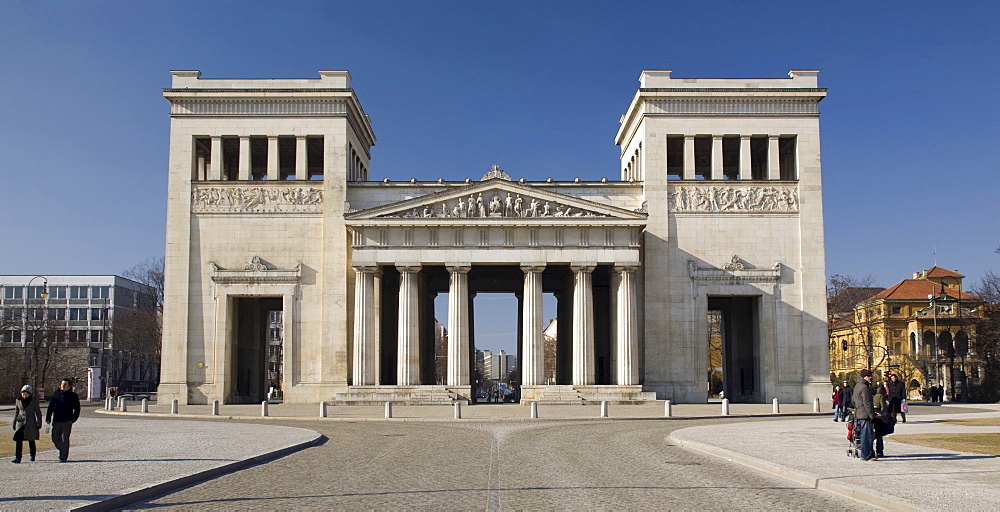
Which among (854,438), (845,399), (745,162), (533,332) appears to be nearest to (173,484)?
(854,438)

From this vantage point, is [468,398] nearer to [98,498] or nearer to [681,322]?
[681,322]

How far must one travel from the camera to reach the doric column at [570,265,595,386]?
5894 centimetres

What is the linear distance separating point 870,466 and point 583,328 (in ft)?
128

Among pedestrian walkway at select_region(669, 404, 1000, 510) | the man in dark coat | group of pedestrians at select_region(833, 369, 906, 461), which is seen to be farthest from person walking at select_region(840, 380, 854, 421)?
the man in dark coat

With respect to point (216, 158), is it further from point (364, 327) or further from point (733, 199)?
point (733, 199)

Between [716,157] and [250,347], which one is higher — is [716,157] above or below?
above

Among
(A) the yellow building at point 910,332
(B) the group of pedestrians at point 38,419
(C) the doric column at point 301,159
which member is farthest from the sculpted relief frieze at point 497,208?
(A) the yellow building at point 910,332

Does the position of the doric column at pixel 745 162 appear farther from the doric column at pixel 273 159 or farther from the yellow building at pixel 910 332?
the yellow building at pixel 910 332

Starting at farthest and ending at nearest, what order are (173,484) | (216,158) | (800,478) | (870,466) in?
(216,158) → (870,466) → (800,478) → (173,484)

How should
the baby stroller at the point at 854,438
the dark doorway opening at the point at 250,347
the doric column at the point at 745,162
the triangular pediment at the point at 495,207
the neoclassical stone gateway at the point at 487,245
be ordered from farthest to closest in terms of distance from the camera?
the dark doorway opening at the point at 250,347, the doric column at the point at 745,162, the neoclassical stone gateway at the point at 487,245, the triangular pediment at the point at 495,207, the baby stroller at the point at 854,438

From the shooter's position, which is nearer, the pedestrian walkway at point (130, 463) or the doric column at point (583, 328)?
the pedestrian walkway at point (130, 463)

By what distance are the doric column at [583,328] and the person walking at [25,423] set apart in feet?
131

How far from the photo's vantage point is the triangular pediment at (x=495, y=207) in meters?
58.4

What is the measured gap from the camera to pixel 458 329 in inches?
2323
